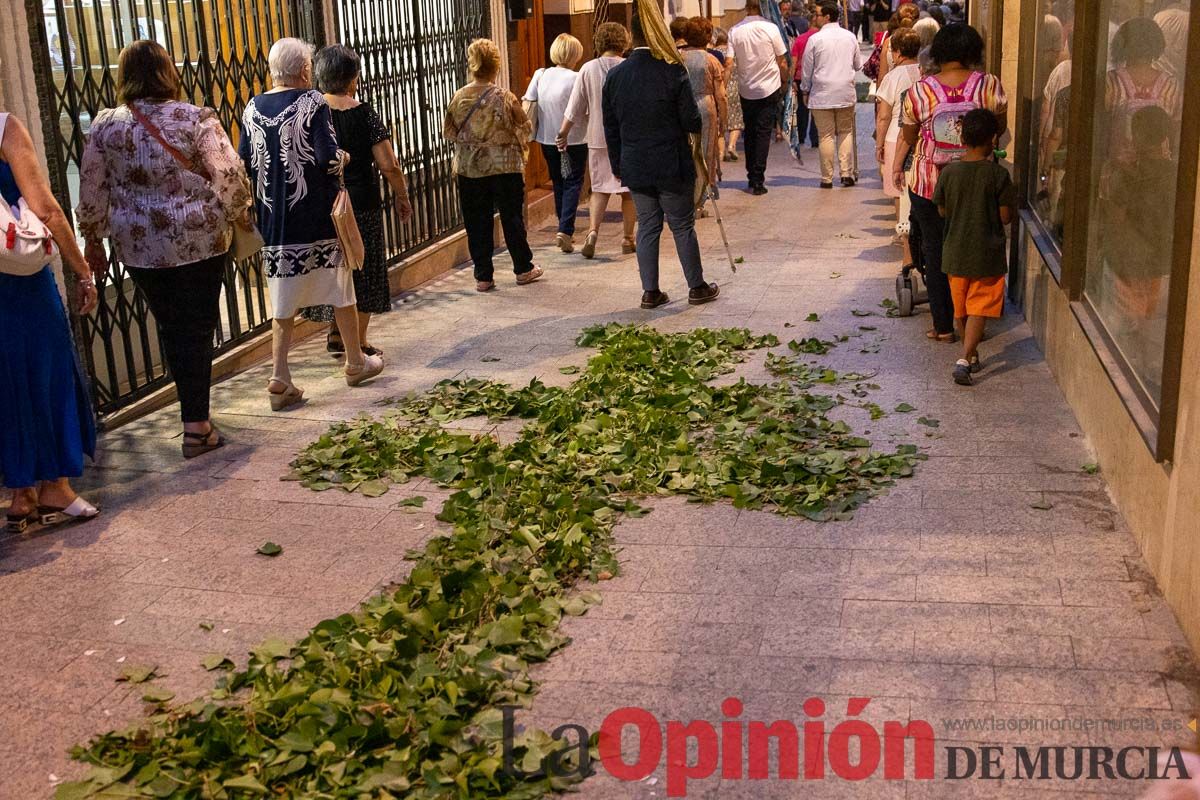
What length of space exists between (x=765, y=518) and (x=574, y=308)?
4.62 meters

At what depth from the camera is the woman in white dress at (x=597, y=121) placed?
452 inches

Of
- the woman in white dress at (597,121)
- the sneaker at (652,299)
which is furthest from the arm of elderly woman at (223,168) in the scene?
the woman in white dress at (597,121)

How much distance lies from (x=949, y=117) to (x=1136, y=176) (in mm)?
2414

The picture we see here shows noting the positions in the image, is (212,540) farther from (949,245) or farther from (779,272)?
(779,272)

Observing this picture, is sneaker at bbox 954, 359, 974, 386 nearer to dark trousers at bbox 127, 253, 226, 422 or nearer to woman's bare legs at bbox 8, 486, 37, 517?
dark trousers at bbox 127, 253, 226, 422

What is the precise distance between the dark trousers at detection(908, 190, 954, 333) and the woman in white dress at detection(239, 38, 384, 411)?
11.0 ft

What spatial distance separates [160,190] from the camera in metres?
6.67

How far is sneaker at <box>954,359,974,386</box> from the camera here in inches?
298

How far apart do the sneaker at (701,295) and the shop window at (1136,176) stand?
3.59m

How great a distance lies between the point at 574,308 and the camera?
10234mm

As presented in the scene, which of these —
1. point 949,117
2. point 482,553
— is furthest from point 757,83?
point 482,553

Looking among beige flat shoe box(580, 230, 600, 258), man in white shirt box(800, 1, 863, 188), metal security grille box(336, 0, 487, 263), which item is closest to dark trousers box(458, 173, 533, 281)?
metal security grille box(336, 0, 487, 263)

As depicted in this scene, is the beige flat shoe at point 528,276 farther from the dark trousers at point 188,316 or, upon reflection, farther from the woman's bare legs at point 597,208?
the dark trousers at point 188,316

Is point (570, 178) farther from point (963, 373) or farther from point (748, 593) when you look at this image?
point (748, 593)
